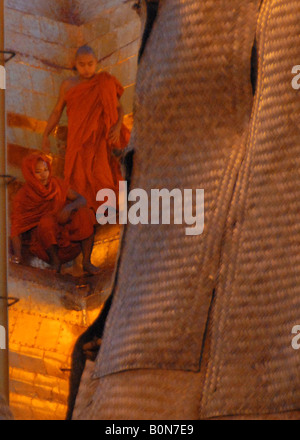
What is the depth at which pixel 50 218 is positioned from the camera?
4070mm

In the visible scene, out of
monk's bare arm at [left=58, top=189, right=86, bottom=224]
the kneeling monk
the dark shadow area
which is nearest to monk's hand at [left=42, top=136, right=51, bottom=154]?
the kneeling monk

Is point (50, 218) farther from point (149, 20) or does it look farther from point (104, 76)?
point (149, 20)

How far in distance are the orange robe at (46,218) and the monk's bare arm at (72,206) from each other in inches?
0.7

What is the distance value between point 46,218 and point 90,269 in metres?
0.28

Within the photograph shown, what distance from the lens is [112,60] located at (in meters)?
4.36

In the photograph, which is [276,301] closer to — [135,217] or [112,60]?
[135,217]

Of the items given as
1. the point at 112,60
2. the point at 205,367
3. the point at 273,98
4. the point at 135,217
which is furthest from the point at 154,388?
the point at 112,60

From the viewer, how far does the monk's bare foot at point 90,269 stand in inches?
158

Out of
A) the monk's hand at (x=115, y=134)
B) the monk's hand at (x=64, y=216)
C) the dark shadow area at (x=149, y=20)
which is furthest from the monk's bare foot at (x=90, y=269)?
the dark shadow area at (x=149, y=20)

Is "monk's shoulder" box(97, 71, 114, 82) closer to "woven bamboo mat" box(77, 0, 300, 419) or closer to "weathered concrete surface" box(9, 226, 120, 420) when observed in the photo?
"weathered concrete surface" box(9, 226, 120, 420)

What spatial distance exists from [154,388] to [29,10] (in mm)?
3738

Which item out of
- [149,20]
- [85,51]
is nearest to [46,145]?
[85,51]

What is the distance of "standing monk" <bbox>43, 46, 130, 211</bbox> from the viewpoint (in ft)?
13.6

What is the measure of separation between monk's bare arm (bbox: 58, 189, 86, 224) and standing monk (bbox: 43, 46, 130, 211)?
44 mm
